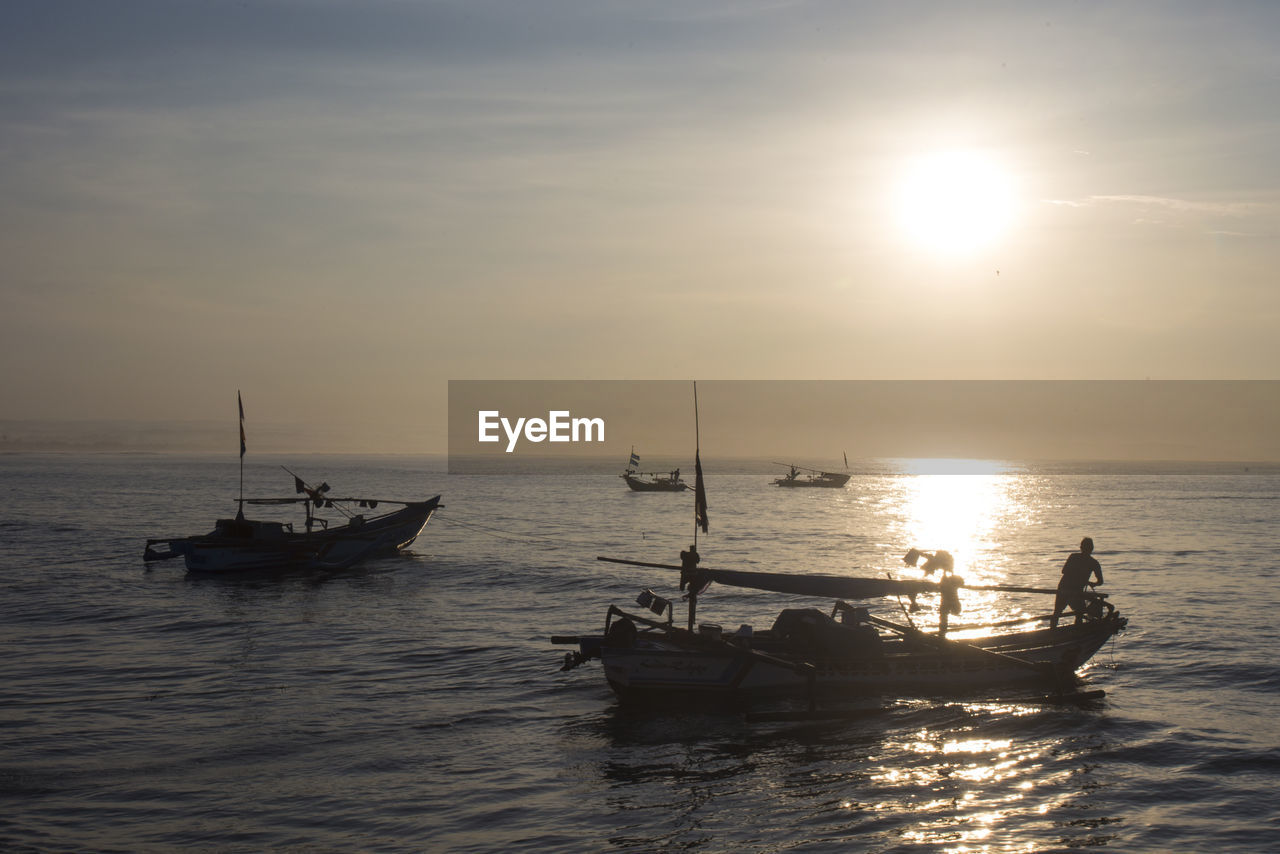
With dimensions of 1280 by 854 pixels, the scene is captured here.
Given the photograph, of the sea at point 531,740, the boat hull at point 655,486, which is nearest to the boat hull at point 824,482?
the boat hull at point 655,486

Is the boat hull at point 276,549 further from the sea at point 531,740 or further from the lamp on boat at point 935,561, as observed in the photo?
the lamp on boat at point 935,561

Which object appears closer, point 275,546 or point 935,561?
point 935,561

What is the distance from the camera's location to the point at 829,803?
16219 millimetres

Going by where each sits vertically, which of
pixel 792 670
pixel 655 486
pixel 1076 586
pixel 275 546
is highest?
pixel 1076 586

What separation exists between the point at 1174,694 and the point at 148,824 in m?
22.2

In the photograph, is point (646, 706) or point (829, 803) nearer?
point (829, 803)

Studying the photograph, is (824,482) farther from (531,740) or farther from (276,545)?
(531,740)

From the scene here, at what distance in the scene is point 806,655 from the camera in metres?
22.1

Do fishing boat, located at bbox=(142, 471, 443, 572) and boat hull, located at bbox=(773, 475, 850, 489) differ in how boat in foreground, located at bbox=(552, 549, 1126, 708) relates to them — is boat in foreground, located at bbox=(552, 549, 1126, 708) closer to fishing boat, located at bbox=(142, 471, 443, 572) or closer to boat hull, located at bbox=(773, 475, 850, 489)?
fishing boat, located at bbox=(142, 471, 443, 572)

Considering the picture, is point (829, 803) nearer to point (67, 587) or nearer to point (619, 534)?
point (67, 587)

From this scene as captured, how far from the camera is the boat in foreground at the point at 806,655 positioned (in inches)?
840

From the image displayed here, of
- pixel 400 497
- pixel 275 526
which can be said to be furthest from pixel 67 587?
pixel 400 497

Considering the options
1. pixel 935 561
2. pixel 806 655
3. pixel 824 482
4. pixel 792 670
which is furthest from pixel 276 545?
pixel 824 482

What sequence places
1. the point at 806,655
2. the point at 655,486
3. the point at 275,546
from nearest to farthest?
the point at 806,655 < the point at 275,546 < the point at 655,486
